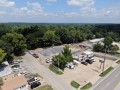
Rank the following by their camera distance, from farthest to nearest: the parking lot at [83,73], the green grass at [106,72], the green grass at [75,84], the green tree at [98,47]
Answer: the green tree at [98,47] < the green grass at [106,72] < the parking lot at [83,73] < the green grass at [75,84]

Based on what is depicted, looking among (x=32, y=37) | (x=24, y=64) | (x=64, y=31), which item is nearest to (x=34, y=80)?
(x=24, y=64)

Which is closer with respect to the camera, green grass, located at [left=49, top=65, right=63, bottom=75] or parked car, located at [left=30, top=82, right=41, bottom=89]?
parked car, located at [left=30, top=82, right=41, bottom=89]

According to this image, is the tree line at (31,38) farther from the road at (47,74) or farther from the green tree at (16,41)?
the road at (47,74)

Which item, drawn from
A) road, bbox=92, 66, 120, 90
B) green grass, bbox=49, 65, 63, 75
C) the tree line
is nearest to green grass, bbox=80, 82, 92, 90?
road, bbox=92, 66, 120, 90

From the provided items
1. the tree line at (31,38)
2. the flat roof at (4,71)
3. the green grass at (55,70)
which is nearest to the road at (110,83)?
the green grass at (55,70)

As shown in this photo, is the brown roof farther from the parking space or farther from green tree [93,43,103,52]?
green tree [93,43,103,52]

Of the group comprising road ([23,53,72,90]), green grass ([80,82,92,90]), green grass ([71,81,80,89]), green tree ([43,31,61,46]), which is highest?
green tree ([43,31,61,46])

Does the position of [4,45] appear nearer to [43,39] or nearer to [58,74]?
[58,74]
